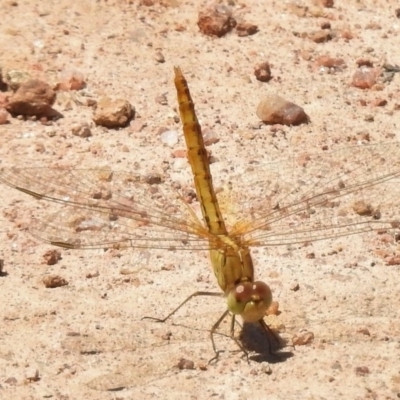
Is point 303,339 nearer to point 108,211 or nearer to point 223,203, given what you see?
point 223,203

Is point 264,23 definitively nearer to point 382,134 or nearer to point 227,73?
point 227,73

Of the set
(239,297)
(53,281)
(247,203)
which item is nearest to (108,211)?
(53,281)

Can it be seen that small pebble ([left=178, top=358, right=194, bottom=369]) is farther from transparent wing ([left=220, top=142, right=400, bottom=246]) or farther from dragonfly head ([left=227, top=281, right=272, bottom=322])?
transparent wing ([left=220, top=142, right=400, bottom=246])

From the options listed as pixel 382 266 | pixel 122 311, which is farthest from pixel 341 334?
pixel 122 311

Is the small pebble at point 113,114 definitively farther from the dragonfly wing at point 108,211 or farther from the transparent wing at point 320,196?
the transparent wing at point 320,196

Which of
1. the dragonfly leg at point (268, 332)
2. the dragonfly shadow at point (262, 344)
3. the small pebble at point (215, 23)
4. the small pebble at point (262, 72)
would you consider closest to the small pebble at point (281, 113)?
the small pebble at point (262, 72)
